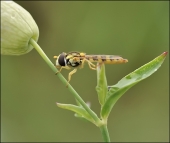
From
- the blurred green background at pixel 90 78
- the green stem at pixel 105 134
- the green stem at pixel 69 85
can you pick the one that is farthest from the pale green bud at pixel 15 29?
the blurred green background at pixel 90 78

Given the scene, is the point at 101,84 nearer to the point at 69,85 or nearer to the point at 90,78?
the point at 69,85

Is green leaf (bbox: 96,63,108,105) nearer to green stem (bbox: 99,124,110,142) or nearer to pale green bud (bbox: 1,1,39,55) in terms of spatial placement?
green stem (bbox: 99,124,110,142)

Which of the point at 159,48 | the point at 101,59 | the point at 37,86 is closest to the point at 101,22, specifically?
the point at 159,48

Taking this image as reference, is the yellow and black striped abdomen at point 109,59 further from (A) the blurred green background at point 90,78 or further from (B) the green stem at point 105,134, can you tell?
(A) the blurred green background at point 90,78

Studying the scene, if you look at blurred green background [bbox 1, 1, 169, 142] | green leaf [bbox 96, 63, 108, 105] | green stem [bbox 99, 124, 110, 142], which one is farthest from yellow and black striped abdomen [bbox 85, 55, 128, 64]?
blurred green background [bbox 1, 1, 169, 142]

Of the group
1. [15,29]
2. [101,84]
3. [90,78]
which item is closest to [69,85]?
[101,84]

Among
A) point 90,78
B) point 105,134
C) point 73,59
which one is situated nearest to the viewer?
point 105,134

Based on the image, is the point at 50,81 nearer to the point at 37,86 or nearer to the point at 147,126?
the point at 37,86
